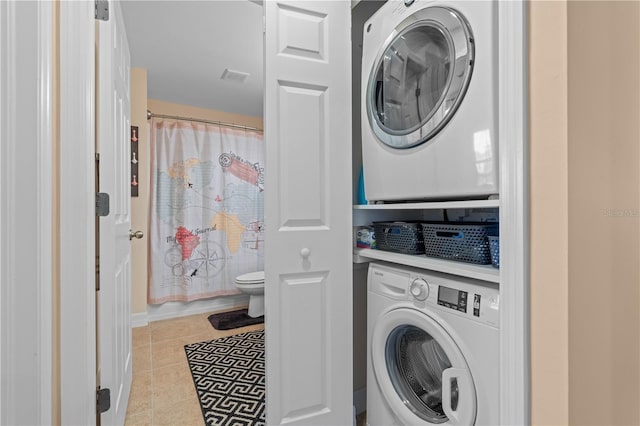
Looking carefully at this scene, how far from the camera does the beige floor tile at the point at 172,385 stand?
1754mm

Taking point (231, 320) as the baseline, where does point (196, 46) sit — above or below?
above

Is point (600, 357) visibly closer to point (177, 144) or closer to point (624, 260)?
point (624, 260)

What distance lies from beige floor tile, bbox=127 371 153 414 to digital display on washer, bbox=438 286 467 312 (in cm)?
166

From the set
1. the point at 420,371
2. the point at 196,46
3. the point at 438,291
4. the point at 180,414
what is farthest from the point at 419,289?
the point at 196,46

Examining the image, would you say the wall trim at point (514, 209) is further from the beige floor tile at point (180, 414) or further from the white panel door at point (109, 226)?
the beige floor tile at point (180, 414)

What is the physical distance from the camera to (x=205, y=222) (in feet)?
10.9

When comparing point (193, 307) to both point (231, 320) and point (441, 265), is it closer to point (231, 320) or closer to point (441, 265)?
Answer: point (231, 320)

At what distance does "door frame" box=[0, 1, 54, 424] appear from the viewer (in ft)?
2.71

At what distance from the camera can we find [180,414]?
1628 mm

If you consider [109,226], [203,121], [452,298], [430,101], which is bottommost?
[452,298]

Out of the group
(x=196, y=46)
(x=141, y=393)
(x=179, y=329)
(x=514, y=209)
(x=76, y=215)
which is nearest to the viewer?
(x=514, y=209)

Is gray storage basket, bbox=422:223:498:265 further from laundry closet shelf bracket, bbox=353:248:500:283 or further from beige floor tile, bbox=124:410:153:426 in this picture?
beige floor tile, bbox=124:410:153:426

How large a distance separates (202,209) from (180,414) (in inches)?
81.5

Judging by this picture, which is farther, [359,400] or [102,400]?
[359,400]
